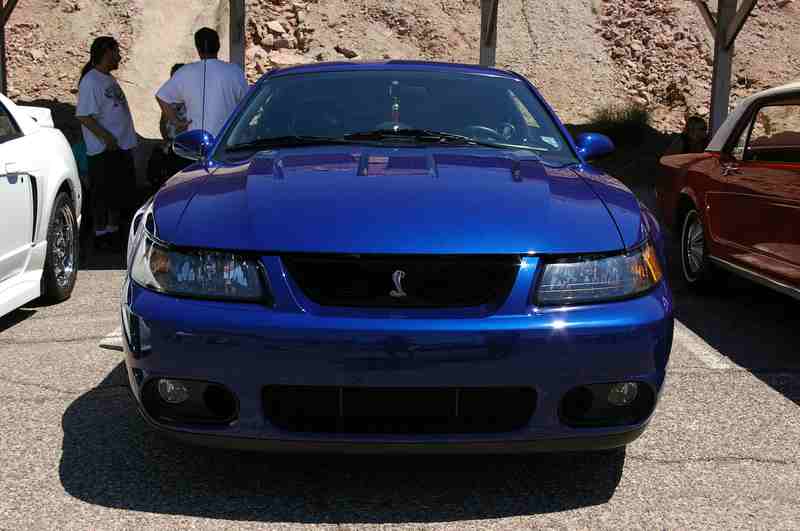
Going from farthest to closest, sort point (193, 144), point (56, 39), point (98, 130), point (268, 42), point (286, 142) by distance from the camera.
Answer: point (268, 42)
point (56, 39)
point (98, 130)
point (193, 144)
point (286, 142)

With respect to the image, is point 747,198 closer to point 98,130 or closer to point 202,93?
point 202,93

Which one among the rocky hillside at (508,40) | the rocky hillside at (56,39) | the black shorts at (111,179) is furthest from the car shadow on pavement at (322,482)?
the rocky hillside at (508,40)

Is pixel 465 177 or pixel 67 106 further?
pixel 67 106

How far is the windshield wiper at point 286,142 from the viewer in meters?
4.24

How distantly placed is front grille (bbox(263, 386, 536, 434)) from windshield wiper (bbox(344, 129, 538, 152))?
153 centimetres

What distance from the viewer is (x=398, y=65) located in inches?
195

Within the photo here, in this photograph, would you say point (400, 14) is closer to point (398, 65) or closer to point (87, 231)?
point (87, 231)

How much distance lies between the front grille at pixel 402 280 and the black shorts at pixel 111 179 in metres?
6.39

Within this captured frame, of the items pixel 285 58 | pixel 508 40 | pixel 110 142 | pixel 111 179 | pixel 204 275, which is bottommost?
pixel 111 179

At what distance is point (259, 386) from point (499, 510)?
86 cm

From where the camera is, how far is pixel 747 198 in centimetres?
638

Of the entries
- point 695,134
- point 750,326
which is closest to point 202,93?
point 750,326

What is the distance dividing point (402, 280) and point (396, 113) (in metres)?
1.60

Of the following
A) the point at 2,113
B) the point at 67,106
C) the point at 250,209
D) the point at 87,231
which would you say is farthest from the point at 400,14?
the point at 250,209
